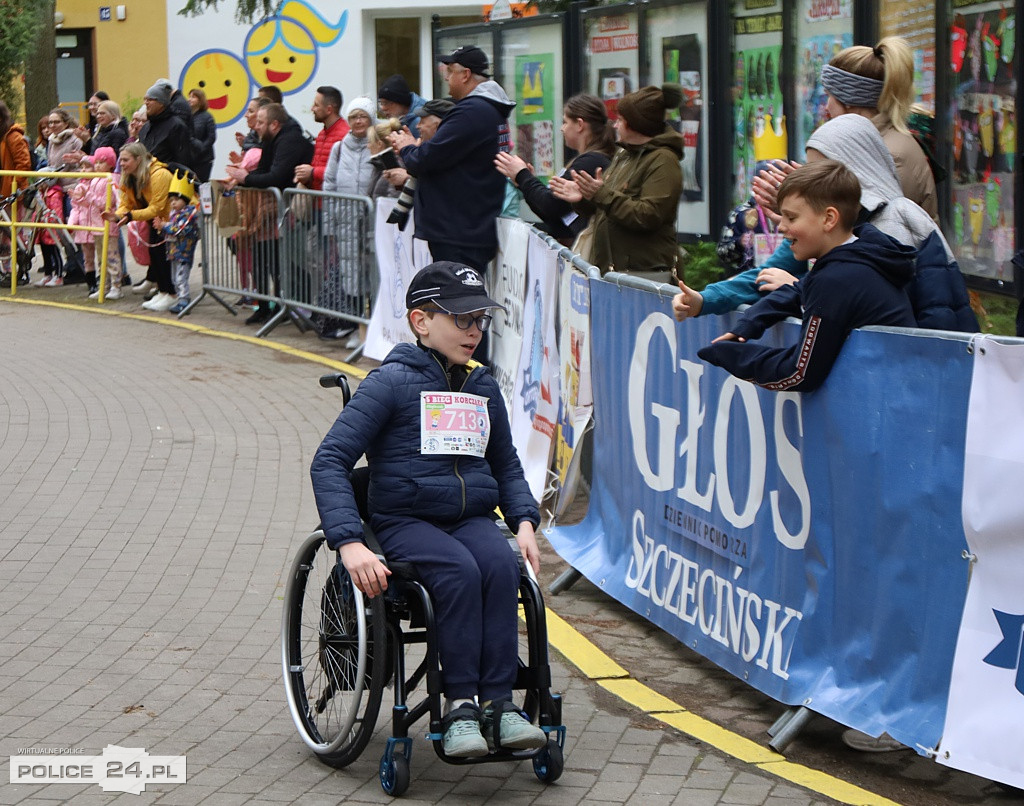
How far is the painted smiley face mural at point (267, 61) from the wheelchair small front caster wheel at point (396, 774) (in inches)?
1147

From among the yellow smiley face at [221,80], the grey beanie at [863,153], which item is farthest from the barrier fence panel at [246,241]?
the yellow smiley face at [221,80]

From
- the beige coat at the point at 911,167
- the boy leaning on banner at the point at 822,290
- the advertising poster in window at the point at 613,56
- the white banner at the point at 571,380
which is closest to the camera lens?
the boy leaning on banner at the point at 822,290

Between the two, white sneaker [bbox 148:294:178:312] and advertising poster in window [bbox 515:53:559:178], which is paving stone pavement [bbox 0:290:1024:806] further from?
white sneaker [bbox 148:294:178:312]

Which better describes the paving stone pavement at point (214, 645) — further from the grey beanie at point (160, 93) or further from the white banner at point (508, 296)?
the grey beanie at point (160, 93)

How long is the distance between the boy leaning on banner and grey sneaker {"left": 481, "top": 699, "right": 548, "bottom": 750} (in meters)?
1.32

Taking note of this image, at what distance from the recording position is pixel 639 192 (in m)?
8.18

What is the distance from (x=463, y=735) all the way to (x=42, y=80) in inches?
899

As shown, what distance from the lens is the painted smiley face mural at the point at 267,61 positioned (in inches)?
1272

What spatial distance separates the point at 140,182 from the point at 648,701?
451 inches

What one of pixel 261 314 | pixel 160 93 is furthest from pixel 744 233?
pixel 160 93

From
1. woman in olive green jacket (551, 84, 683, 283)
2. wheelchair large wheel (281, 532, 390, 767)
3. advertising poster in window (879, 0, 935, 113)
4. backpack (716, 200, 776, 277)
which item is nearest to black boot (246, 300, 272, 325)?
woman in olive green jacket (551, 84, 683, 283)

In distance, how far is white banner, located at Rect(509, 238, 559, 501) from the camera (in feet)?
26.1

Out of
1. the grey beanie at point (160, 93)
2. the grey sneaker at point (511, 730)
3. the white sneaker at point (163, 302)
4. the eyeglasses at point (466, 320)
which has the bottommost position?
the grey sneaker at point (511, 730)

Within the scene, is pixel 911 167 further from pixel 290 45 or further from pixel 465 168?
pixel 290 45
